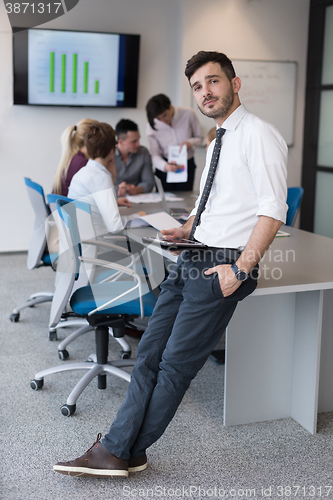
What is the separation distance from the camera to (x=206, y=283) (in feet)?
5.92

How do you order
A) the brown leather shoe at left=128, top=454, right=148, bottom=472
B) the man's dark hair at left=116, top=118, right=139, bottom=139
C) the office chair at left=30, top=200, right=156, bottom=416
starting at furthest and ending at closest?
1. the man's dark hair at left=116, top=118, right=139, bottom=139
2. the office chair at left=30, top=200, right=156, bottom=416
3. the brown leather shoe at left=128, top=454, right=148, bottom=472

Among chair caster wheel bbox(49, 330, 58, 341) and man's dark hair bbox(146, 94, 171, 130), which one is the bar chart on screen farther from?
chair caster wheel bbox(49, 330, 58, 341)

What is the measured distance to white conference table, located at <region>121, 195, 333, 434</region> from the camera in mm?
2221

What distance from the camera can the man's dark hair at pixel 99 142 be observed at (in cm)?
309

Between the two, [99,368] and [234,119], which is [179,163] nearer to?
[99,368]

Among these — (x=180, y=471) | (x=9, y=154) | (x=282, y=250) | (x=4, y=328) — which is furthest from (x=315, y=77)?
(x=180, y=471)

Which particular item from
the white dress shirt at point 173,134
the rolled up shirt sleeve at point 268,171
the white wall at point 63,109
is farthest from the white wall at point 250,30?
the rolled up shirt sleeve at point 268,171

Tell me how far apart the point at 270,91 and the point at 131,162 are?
238 centimetres

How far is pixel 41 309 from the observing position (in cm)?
389

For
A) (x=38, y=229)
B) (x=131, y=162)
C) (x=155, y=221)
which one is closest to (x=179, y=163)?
(x=131, y=162)

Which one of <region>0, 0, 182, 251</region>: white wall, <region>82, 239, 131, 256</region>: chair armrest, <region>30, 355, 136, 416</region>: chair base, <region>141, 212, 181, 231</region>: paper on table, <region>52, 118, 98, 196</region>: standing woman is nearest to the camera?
<region>30, 355, 136, 416</region>: chair base

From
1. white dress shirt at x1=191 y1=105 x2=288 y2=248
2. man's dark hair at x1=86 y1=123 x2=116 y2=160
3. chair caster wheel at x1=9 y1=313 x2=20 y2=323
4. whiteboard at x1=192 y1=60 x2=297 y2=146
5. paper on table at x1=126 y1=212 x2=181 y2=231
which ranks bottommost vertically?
chair caster wheel at x1=9 y1=313 x2=20 y2=323

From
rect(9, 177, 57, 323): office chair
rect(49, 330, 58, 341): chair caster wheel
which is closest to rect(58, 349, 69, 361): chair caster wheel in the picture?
rect(49, 330, 58, 341): chair caster wheel

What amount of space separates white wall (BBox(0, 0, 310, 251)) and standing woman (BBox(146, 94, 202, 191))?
99 centimetres
